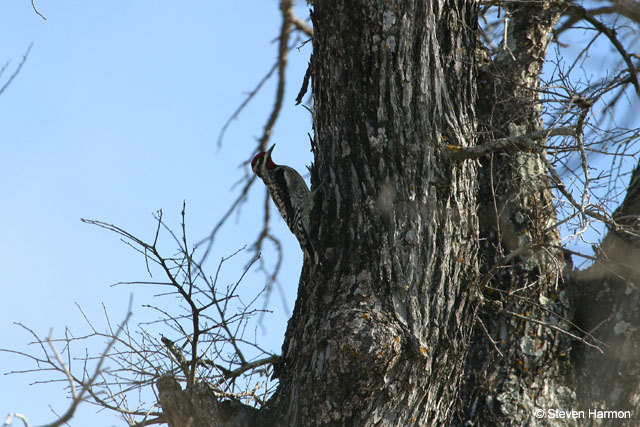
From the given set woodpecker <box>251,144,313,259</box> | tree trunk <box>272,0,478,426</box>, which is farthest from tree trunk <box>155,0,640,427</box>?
woodpecker <box>251,144,313,259</box>

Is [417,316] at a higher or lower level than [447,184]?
lower

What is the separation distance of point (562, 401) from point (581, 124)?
1634mm

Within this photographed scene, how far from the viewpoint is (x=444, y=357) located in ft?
11.1

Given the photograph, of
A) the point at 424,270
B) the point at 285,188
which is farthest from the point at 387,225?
the point at 285,188

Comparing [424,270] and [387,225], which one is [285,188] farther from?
[424,270]

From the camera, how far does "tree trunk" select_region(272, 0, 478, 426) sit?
10.7 ft

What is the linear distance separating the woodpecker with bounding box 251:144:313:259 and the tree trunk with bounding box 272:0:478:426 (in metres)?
1.30

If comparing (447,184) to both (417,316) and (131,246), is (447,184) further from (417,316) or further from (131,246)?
(131,246)

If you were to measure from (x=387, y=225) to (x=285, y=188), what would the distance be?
249 centimetres

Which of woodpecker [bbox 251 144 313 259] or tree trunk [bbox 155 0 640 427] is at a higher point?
woodpecker [bbox 251 144 313 259]

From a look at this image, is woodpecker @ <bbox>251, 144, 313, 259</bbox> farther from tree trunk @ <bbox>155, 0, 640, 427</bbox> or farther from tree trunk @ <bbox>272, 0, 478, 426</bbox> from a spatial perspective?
tree trunk @ <bbox>272, 0, 478, 426</bbox>

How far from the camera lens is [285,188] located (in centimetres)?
592

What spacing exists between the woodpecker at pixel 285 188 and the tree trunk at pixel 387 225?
1.30m

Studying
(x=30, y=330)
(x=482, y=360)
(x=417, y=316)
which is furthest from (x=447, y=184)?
(x=30, y=330)
